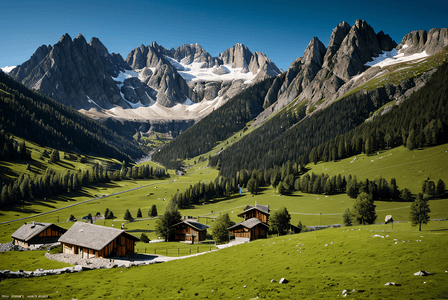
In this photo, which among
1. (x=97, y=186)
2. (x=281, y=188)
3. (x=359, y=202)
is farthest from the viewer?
(x=97, y=186)

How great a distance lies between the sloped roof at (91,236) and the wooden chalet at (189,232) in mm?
25425

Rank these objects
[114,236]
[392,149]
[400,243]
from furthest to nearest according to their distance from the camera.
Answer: [392,149] < [114,236] < [400,243]

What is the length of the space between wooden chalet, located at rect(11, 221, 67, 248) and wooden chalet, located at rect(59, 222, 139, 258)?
55.1 ft

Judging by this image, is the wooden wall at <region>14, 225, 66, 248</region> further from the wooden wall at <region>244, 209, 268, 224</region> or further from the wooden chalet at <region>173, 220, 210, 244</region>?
the wooden wall at <region>244, 209, 268, 224</region>

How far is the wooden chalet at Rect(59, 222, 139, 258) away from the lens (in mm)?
52969

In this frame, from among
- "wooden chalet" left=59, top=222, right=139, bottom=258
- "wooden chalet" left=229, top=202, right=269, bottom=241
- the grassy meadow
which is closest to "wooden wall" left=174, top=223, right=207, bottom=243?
"wooden chalet" left=229, top=202, right=269, bottom=241

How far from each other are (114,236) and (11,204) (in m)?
115

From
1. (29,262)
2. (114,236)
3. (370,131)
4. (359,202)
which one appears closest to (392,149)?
(370,131)

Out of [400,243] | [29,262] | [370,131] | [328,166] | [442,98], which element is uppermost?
[442,98]

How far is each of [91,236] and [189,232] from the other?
31.2 meters

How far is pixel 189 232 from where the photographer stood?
266ft

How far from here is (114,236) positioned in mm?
53531

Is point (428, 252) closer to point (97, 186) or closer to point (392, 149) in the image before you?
point (392, 149)

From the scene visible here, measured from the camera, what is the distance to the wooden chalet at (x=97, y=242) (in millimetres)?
52969
